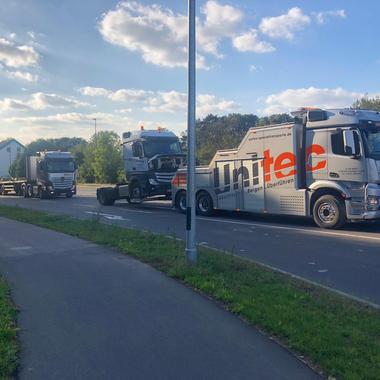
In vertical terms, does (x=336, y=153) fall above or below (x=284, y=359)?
above

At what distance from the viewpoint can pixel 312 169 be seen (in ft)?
46.8

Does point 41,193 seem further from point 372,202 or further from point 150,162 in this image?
point 372,202

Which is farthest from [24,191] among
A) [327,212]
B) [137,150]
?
[327,212]

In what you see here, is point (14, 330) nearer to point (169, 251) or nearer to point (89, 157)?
point (169, 251)

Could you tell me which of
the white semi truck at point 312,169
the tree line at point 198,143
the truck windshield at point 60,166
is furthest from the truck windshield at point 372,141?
the tree line at point 198,143

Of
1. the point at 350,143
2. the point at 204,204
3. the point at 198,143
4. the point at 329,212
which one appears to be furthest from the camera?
the point at 198,143

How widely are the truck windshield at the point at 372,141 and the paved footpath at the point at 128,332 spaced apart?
776 centimetres

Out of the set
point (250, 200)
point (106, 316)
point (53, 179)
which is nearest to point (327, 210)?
point (250, 200)

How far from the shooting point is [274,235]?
12.7m

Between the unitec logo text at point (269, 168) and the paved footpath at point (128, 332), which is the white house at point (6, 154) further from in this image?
the paved footpath at point (128, 332)

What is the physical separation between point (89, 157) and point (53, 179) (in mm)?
32356

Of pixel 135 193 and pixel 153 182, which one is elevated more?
pixel 153 182

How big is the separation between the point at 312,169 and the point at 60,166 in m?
22.2

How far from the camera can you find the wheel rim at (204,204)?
18000 millimetres
